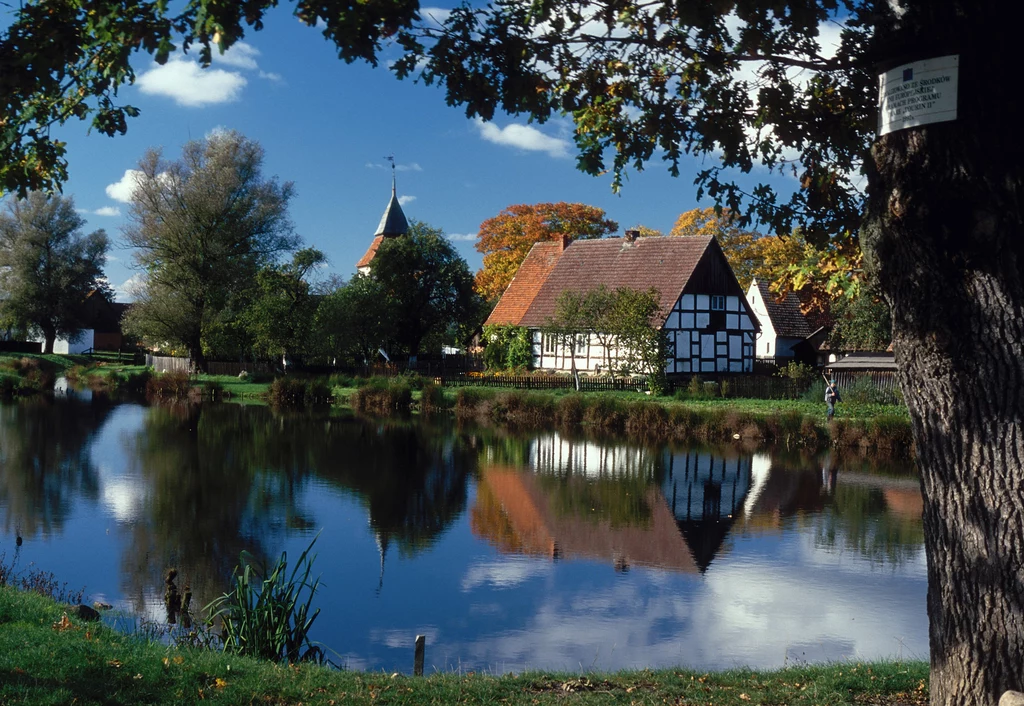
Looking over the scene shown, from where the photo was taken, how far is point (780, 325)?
5141 centimetres

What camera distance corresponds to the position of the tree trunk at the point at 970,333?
4004mm

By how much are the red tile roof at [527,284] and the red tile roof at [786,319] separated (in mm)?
13094

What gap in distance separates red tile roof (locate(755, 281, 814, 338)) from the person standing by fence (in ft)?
64.8

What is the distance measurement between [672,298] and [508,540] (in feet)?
86.4

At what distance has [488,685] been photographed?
5941mm

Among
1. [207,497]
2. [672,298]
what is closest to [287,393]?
[672,298]

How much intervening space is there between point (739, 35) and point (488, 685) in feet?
15.6

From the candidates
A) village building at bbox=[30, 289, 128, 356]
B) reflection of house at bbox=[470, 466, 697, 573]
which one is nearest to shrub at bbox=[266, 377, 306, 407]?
reflection of house at bbox=[470, 466, 697, 573]

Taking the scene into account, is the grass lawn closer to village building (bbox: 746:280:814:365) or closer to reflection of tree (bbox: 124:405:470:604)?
reflection of tree (bbox: 124:405:470:604)

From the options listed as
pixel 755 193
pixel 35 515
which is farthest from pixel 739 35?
pixel 35 515

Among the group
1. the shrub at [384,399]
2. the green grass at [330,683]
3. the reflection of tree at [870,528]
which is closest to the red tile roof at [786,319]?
the shrub at [384,399]

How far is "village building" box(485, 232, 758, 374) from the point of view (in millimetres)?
39156

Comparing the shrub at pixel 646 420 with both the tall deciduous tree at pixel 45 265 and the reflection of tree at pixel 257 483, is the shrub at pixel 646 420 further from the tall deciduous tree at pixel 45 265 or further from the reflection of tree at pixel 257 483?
the tall deciduous tree at pixel 45 265

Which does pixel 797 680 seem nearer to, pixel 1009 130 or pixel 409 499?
pixel 1009 130
